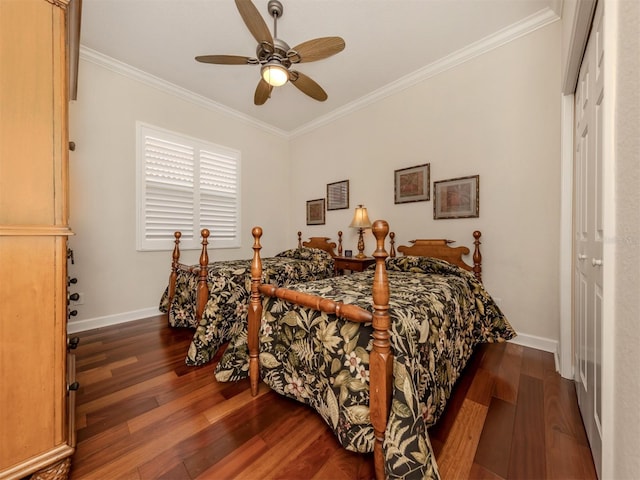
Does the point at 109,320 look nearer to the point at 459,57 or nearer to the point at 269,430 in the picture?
the point at 269,430

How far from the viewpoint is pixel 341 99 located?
3.67 m

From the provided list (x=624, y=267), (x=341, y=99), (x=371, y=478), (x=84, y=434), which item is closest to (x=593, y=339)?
(x=624, y=267)

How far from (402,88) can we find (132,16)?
2.82 m

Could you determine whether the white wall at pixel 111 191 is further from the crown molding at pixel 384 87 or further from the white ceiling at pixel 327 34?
the white ceiling at pixel 327 34

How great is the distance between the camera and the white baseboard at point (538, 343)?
224cm

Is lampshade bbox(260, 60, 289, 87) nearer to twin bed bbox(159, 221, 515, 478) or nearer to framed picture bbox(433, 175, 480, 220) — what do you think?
twin bed bbox(159, 221, 515, 478)

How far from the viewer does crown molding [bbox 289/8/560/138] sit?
2.32 meters

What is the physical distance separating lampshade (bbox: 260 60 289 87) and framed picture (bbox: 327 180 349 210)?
1888mm

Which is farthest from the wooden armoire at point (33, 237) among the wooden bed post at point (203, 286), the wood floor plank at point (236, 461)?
the wooden bed post at point (203, 286)

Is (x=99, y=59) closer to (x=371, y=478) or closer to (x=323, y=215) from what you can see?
(x=323, y=215)

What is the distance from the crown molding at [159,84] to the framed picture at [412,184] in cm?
249

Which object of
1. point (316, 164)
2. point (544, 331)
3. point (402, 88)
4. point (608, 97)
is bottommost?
point (544, 331)

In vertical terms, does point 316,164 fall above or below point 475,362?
above

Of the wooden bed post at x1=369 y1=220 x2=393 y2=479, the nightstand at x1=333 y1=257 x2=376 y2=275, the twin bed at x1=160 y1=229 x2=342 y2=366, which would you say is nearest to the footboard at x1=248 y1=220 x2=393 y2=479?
the wooden bed post at x1=369 y1=220 x2=393 y2=479
